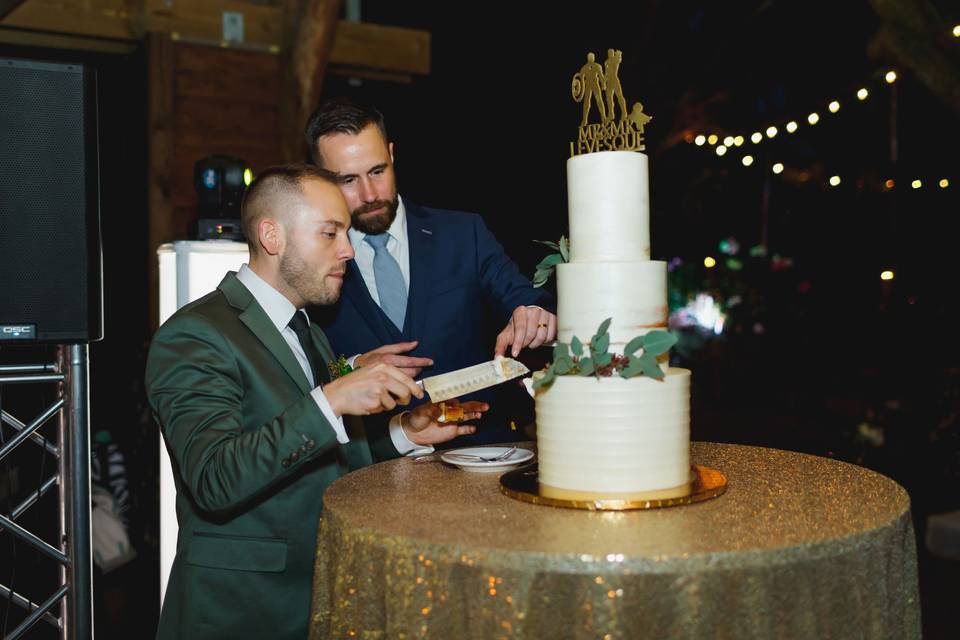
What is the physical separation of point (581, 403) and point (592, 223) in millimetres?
318

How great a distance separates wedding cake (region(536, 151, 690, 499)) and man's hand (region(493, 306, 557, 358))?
0.44 m

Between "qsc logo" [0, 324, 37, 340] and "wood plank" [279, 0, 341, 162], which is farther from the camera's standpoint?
"wood plank" [279, 0, 341, 162]

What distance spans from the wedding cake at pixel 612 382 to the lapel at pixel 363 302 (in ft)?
3.25

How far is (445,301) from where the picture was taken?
2.60 m

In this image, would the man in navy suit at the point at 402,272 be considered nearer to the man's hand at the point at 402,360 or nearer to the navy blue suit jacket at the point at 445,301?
the navy blue suit jacket at the point at 445,301

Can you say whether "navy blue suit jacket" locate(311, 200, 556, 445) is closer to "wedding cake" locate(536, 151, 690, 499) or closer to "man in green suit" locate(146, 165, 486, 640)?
"man in green suit" locate(146, 165, 486, 640)

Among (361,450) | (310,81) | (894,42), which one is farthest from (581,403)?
(310,81)

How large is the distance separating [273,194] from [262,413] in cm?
50

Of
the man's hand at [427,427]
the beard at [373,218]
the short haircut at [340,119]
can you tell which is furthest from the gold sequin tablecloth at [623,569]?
the short haircut at [340,119]

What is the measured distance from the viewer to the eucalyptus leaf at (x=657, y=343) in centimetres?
143

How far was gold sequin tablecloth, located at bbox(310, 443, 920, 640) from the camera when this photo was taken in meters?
1.17

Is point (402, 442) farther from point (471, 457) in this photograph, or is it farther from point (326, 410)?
point (326, 410)

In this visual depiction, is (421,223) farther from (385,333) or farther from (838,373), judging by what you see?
(838,373)

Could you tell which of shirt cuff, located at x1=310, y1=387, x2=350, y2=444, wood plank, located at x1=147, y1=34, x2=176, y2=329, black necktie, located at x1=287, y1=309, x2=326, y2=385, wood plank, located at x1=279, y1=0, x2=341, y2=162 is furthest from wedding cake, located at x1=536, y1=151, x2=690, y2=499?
wood plank, located at x1=147, y1=34, x2=176, y2=329
